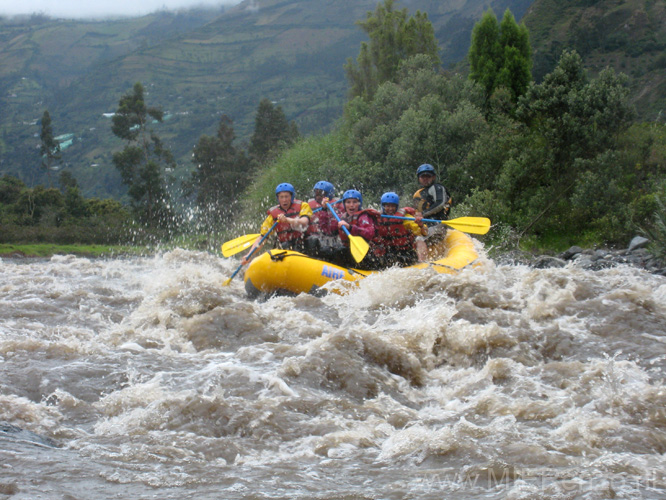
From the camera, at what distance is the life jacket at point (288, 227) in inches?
370

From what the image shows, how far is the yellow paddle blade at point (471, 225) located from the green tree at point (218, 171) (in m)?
30.3

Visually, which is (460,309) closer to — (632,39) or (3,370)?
(3,370)

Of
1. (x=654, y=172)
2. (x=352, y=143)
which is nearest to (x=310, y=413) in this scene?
(x=654, y=172)

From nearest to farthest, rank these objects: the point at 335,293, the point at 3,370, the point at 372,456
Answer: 1. the point at 372,456
2. the point at 3,370
3. the point at 335,293

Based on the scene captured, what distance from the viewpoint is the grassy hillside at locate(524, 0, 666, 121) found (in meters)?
36.5

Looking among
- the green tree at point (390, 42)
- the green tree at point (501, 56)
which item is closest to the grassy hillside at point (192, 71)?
the green tree at point (390, 42)

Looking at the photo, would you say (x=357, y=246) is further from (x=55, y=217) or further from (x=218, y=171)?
(x=218, y=171)

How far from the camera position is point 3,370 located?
5383mm

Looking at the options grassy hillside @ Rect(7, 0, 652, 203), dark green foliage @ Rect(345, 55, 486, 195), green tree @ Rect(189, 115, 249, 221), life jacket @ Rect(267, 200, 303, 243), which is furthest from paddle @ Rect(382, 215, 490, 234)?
grassy hillside @ Rect(7, 0, 652, 203)

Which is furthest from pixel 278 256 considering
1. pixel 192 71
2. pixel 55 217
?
pixel 192 71

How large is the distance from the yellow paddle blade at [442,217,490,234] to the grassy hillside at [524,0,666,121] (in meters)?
28.6

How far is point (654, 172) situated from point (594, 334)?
850 cm

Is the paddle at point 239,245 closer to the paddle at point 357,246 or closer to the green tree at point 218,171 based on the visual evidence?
the paddle at point 357,246

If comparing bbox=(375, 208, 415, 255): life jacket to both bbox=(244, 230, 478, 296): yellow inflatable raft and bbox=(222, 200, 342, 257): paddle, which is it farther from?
bbox=(222, 200, 342, 257): paddle
